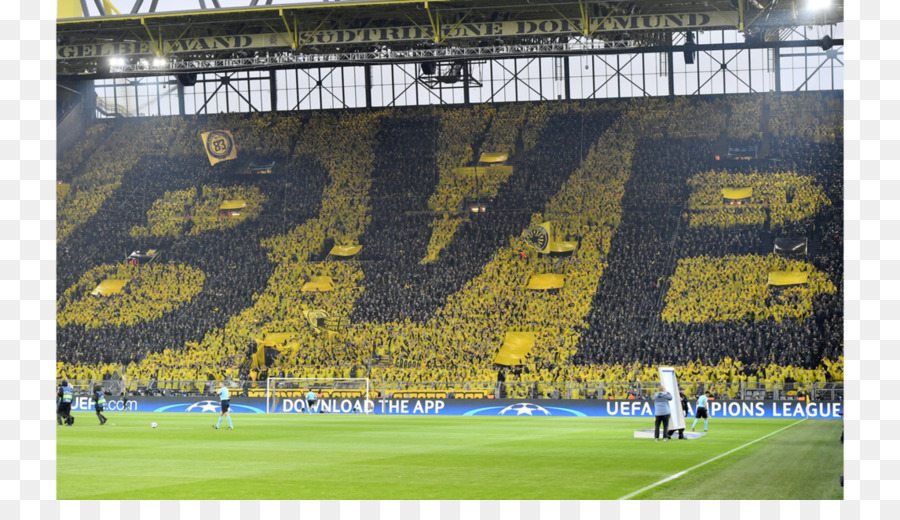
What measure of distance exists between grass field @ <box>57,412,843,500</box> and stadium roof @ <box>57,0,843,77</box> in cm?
2109

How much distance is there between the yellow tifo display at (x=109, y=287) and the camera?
56688 millimetres

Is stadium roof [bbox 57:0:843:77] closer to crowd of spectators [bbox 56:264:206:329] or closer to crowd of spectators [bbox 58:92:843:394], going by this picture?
crowd of spectators [bbox 58:92:843:394]

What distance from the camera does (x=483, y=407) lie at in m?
42.6

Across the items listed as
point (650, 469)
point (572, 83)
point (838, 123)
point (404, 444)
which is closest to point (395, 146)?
point (572, 83)

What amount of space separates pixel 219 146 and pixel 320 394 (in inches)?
1033

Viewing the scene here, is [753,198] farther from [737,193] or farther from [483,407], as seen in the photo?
[483,407]

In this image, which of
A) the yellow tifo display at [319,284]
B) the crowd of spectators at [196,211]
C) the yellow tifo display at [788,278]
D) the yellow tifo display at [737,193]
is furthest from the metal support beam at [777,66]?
the crowd of spectators at [196,211]

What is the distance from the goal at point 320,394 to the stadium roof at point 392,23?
50.4 feet

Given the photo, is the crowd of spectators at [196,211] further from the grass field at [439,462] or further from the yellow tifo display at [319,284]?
the grass field at [439,462]

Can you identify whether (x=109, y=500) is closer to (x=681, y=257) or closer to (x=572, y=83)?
(x=681, y=257)

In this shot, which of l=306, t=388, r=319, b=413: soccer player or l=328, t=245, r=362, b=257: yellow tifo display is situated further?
l=328, t=245, r=362, b=257: yellow tifo display

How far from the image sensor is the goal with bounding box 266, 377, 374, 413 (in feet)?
145

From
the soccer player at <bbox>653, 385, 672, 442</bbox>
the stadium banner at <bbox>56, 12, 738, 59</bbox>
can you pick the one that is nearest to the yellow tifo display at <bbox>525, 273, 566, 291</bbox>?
the stadium banner at <bbox>56, 12, 738, 59</bbox>

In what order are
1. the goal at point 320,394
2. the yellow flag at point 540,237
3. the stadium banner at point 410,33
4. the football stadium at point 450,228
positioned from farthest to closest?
the yellow flag at point 540,237, the stadium banner at point 410,33, the goal at point 320,394, the football stadium at point 450,228
